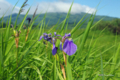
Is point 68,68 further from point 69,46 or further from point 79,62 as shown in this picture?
point 79,62

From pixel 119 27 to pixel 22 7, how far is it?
9.47m

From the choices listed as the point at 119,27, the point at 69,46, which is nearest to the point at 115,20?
the point at 119,27

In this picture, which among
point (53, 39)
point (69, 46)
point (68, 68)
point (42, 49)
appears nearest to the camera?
point (68, 68)

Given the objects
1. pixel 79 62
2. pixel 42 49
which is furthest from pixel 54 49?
pixel 42 49

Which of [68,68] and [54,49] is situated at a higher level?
[54,49]

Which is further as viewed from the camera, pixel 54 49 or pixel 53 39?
pixel 53 39

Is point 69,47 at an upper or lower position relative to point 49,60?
upper

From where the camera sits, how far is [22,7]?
1048 millimetres

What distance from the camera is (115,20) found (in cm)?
983

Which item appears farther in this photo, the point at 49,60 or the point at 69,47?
the point at 49,60

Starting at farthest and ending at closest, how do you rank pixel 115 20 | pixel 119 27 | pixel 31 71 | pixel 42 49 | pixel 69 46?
pixel 115 20 → pixel 119 27 → pixel 42 49 → pixel 31 71 → pixel 69 46

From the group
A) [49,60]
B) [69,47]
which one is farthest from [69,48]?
[49,60]

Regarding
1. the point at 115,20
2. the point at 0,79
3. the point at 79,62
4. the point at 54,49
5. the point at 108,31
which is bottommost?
the point at 0,79

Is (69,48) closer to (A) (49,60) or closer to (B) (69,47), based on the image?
(B) (69,47)
